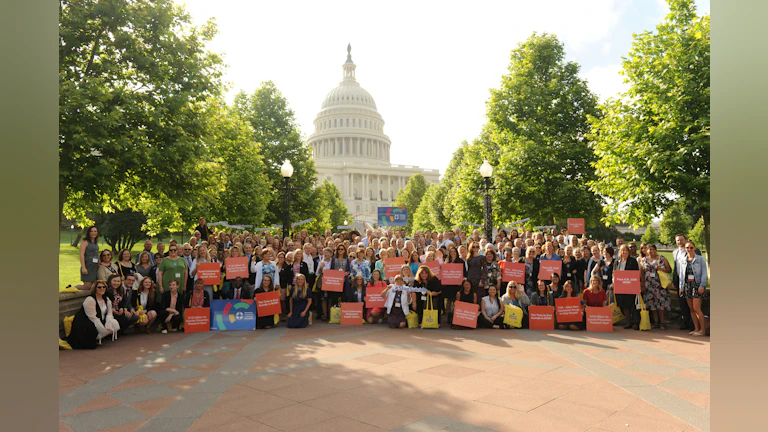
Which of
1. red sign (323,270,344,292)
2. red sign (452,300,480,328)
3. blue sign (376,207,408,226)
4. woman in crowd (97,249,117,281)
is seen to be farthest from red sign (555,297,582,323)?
blue sign (376,207,408,226)

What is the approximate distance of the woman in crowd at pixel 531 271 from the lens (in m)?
13.8

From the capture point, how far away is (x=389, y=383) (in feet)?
25.2

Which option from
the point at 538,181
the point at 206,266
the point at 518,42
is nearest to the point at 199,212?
the point at 206,266

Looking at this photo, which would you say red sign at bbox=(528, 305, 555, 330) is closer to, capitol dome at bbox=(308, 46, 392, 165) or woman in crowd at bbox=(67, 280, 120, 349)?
woman in crowd at bbox=(67, 280, 120, 349)

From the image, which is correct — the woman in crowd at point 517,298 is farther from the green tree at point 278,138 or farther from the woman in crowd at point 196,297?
the green tree at point 278,138

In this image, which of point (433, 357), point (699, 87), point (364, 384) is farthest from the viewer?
point (699, 87)

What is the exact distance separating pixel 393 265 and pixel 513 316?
354 cm

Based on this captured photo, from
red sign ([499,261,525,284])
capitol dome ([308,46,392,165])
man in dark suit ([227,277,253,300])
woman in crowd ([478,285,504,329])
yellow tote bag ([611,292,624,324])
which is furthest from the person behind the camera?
capitol dome ([308,46,392,165])

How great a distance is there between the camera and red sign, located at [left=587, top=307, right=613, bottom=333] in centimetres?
1230

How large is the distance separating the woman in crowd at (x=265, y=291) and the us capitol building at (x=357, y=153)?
428 feet

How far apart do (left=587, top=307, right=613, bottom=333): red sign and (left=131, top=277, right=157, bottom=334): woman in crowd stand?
1044 centimetres

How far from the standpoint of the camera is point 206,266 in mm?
13344
